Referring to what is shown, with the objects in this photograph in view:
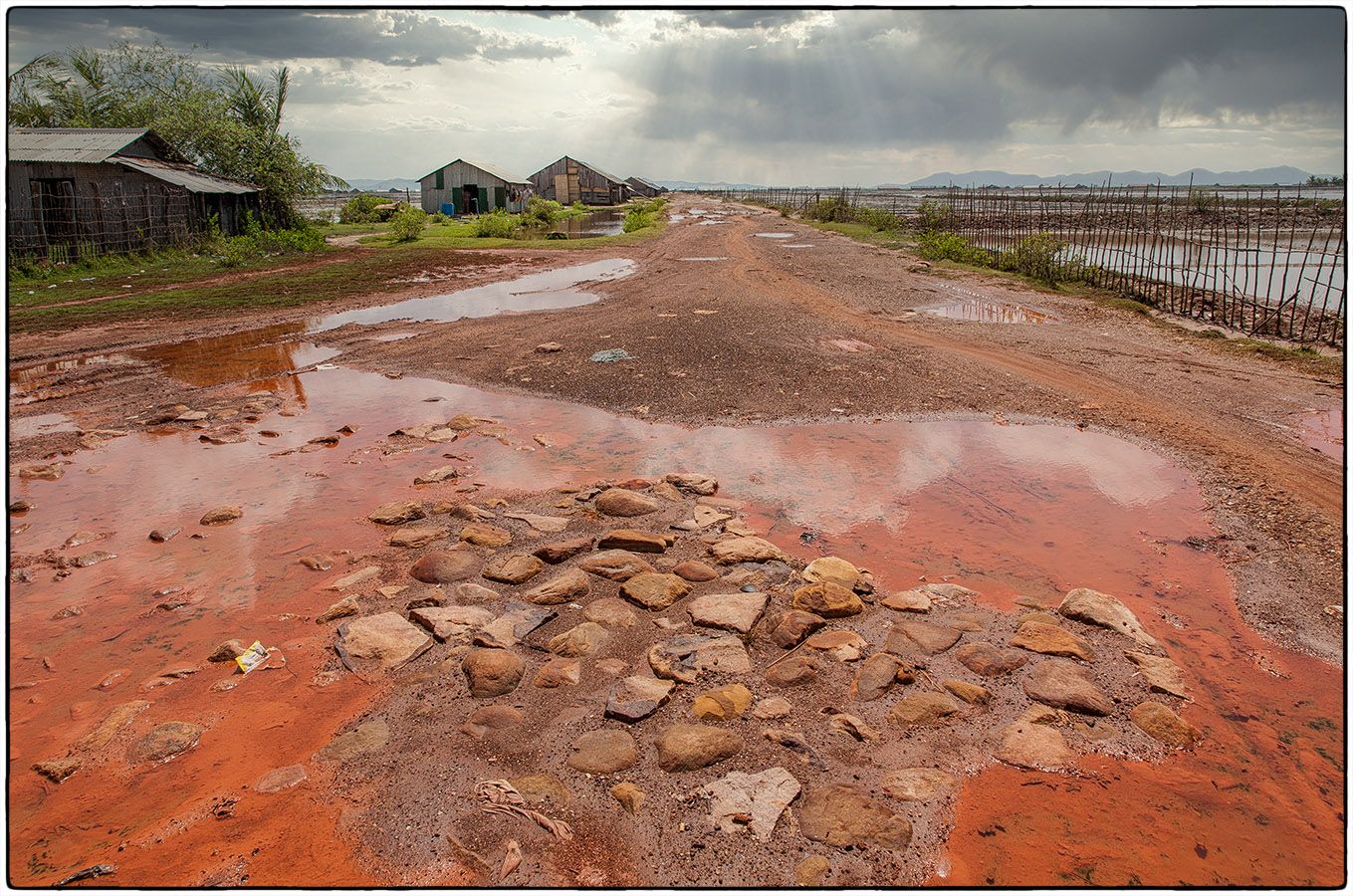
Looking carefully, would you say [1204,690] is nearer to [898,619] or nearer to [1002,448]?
[898,619]

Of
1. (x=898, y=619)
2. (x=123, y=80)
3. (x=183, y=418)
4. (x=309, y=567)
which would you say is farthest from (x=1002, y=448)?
(x=123, y=80)

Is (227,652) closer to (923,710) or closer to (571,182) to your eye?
(923,710)

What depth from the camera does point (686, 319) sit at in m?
12.6

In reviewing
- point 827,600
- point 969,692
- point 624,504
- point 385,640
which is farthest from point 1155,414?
point 385,640

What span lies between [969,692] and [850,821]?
1.18 metres

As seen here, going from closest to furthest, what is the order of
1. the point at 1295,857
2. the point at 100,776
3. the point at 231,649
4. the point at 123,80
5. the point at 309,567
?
1. the point at 1295,857
2. the point at 100,776
3. the point at 231,649
4. the point at 309,567
5. the point at 123,80

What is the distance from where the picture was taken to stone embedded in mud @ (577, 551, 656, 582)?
→ 4.91 m

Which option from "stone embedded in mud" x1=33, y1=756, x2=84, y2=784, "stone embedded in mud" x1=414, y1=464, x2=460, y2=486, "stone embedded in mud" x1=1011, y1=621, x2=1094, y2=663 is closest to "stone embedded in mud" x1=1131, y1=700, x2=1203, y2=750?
"stone embedded in mud" x1=1011, y1=621, x2=1094, y2=663

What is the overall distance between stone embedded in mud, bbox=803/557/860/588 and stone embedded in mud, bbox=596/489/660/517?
1.48 metres

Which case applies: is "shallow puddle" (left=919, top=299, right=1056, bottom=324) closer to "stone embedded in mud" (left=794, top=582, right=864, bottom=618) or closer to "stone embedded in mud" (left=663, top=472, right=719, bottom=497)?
"stone embedded in mud" (left=663, top=472, right=719, bottom=497)

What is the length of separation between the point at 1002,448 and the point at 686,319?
6420 millimetres

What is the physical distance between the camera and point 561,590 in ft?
15.5

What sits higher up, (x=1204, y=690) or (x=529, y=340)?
(x=529, y=340)

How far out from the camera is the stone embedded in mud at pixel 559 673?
3846 mm
